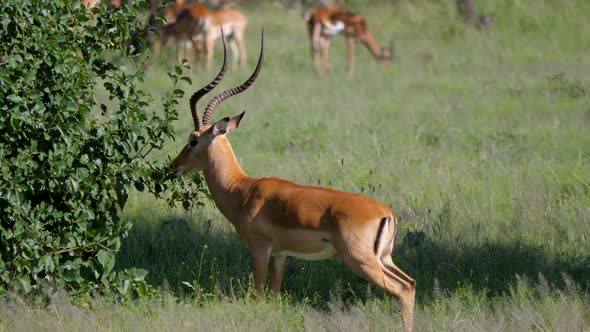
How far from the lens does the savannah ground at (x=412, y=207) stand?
4.79 meters

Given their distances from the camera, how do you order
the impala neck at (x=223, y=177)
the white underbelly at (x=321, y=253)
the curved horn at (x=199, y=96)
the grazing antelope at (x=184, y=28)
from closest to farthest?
the white underbelly at (x=321, y=253) → the curved horn at (x=199, y=96) → the impala neck at (x=223, y=177) → the grazing antelope at (x=184, y=28)

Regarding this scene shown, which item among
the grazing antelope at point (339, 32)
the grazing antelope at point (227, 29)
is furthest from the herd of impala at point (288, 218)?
the grazing antelope at point (227, 29)

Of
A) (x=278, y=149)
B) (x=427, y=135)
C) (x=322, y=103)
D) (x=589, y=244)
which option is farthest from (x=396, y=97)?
(x=589, y=244)

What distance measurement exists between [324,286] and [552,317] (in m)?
1.37

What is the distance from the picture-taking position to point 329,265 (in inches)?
229

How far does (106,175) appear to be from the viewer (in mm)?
4848

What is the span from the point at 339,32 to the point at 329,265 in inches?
576

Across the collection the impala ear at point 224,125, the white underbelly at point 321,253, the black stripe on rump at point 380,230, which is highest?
the impala ear at point 224,125

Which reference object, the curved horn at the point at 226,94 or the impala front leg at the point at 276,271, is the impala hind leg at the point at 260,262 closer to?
the impala front leg at the point at 276,271

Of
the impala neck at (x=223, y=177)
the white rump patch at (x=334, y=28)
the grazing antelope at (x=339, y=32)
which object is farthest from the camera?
the white rump patch at (x=334, y=28)

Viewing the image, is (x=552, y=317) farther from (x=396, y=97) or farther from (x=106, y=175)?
(x=396, y=97)

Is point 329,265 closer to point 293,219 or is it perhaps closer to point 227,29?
point 293,219

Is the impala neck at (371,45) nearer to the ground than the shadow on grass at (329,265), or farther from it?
farther from it

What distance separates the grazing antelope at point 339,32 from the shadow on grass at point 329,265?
12183 millimetres
